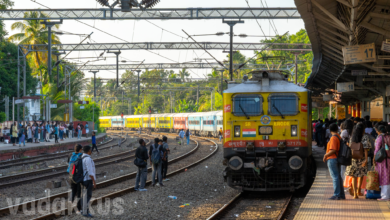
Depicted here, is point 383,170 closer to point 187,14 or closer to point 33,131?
point 187,14

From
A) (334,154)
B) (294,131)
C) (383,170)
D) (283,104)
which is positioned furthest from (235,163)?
(383,170)

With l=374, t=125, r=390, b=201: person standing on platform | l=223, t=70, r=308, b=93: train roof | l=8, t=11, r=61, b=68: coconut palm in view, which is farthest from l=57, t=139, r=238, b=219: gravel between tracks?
l=8, t=11, r=61, b=68: coconut palm

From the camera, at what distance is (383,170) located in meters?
9.52

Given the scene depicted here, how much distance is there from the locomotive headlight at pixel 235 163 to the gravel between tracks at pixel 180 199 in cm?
94

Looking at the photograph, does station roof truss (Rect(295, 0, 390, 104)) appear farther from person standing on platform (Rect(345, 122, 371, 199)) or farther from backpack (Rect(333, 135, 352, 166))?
backpack (Rect(333, 135, 352, 166))

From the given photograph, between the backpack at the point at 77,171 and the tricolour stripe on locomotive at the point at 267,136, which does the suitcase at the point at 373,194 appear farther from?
the backpack at the point at 77,171

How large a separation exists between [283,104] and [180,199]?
12.1ft

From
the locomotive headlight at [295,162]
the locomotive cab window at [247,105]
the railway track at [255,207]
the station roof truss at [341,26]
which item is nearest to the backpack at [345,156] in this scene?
the railway track at [255,207]

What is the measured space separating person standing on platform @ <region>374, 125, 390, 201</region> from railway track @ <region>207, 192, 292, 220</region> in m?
2.06

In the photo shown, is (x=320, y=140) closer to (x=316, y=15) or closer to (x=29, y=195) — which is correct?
(x=316, y=15)

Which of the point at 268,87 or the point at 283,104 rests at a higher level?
the point at 268,87

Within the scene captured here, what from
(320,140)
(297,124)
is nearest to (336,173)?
(297,124)

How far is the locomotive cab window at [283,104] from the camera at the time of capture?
11883 mm

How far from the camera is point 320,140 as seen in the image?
2603cm
